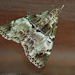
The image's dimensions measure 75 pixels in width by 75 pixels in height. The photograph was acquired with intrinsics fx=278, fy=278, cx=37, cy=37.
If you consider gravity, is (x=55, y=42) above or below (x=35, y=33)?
below

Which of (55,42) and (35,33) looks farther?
(55,42)

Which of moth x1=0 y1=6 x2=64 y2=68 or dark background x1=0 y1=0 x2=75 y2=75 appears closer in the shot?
moth x1=0 y1=6 x2=64 y2=68

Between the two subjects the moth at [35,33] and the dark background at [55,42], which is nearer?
the moth at [35,33]

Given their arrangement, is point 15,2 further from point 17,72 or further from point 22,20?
point 17,72

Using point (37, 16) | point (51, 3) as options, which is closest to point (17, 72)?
point (37, 16)
